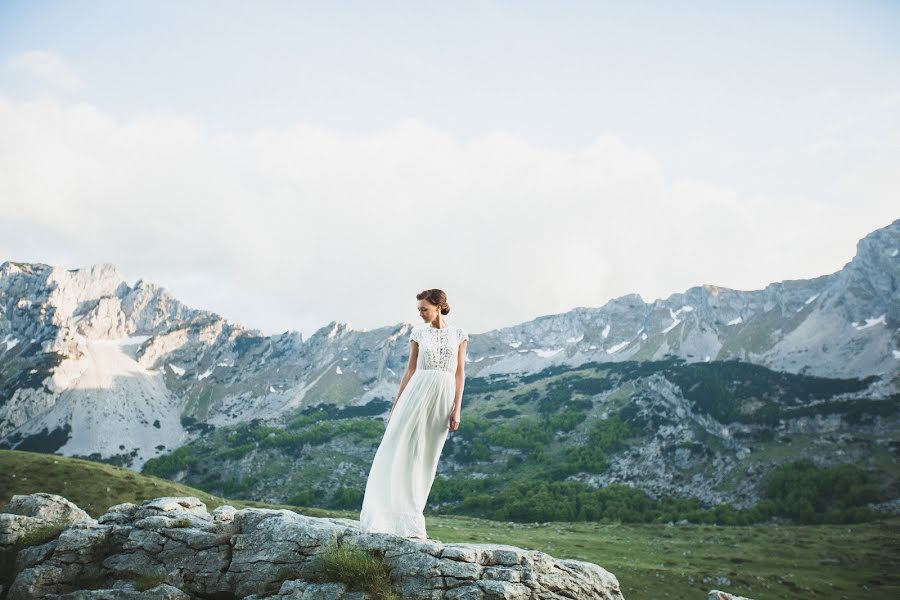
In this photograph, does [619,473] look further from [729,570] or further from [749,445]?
[729,570]

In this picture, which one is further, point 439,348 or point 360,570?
point 439,348

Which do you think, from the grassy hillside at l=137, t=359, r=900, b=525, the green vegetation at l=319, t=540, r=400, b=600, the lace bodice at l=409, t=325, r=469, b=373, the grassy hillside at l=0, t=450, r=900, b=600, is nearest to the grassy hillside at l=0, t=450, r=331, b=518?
the grassy hillside at l=0, t=450, r=900, b=600

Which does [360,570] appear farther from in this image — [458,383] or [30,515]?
[30,515]

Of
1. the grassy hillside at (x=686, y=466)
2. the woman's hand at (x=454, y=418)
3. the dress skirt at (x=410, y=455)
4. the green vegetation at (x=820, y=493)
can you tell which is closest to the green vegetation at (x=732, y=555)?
the green vegetation at (x=820, y=493)

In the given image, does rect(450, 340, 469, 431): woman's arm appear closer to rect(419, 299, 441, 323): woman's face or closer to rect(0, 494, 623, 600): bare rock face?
rect(419, 299, 441, 323): woman's face

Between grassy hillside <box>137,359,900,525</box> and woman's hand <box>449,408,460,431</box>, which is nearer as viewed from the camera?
woman's hand <box>449,408,460,431</box>

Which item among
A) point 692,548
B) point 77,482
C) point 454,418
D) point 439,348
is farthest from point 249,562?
point 692,548

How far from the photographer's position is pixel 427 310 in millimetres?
13750

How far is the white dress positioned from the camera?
12852 millimetres

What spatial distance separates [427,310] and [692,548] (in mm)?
100640

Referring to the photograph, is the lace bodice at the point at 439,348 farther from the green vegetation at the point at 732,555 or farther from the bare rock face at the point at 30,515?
the green vegetation at the point at 732,555

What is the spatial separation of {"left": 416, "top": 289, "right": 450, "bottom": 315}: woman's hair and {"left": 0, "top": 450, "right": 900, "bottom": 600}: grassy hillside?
54475 millimetres

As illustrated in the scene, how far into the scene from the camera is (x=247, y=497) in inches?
7426

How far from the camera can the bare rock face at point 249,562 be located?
10758mm
